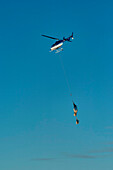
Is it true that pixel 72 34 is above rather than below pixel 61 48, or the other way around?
above

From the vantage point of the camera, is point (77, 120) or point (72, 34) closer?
point (77, 120)

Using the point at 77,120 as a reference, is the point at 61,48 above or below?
above

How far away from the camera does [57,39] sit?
569 ft

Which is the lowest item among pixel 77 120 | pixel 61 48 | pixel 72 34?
pixel 77 120

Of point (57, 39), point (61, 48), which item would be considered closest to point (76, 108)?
point (61, 48)

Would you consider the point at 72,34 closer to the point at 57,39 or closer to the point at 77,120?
the point at 57,39

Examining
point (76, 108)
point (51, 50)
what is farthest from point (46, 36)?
point (76, 108)

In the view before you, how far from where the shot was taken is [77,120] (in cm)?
13450

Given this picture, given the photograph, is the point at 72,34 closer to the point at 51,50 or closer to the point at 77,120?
the point at 51,50

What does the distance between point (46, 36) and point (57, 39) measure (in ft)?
29.6

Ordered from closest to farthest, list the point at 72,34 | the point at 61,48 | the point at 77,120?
the point at 77,120 → the point at 61,48 → the point at 72,34

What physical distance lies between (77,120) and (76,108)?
523 cm

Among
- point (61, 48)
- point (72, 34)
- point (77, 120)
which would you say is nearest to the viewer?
point (77, 120)

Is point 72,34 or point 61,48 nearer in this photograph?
point 61,48
